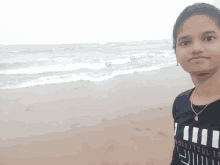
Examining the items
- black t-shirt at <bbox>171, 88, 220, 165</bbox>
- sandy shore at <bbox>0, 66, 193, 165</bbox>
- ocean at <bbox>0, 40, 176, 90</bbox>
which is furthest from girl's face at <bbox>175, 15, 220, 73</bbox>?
ocean at <bbox>0, 40, 176, 90</bbox>

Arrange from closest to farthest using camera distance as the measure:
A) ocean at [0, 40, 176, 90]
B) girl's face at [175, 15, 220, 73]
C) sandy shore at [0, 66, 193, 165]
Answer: girl's face at [175, 15, 220, 73] → sandy shore at [0, 66, 193, 165] → ocean at [0, 40, 176, 90]

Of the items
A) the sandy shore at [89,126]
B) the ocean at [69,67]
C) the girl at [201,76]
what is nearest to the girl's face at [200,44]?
the girl at [201,76]

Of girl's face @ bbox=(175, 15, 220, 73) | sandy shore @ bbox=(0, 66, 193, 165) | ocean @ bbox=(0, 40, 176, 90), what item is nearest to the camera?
girl's face @ bbox=(175, 15, 220, 73)

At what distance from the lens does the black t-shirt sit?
703 millimetres

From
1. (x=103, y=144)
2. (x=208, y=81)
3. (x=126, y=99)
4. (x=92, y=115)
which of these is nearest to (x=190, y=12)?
(x=208, y=81)

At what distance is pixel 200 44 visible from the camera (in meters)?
0.68

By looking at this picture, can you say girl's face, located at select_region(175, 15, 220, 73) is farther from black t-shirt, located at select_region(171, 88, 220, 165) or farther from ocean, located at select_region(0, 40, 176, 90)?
ocean, located at select_region(0, 40, 176, 90)

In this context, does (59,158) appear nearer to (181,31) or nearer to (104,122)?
(104,122)

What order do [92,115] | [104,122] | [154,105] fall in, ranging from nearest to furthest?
[104,122] → [92,115] → [154,105]

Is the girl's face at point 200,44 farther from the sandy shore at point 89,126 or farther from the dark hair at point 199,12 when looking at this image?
the sandy shore at point 89,126

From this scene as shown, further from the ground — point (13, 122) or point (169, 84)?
point (169, 84)

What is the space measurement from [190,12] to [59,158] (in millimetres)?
2629

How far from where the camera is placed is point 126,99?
4.58 m

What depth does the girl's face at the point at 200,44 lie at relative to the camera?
Answer: 2.18ft
